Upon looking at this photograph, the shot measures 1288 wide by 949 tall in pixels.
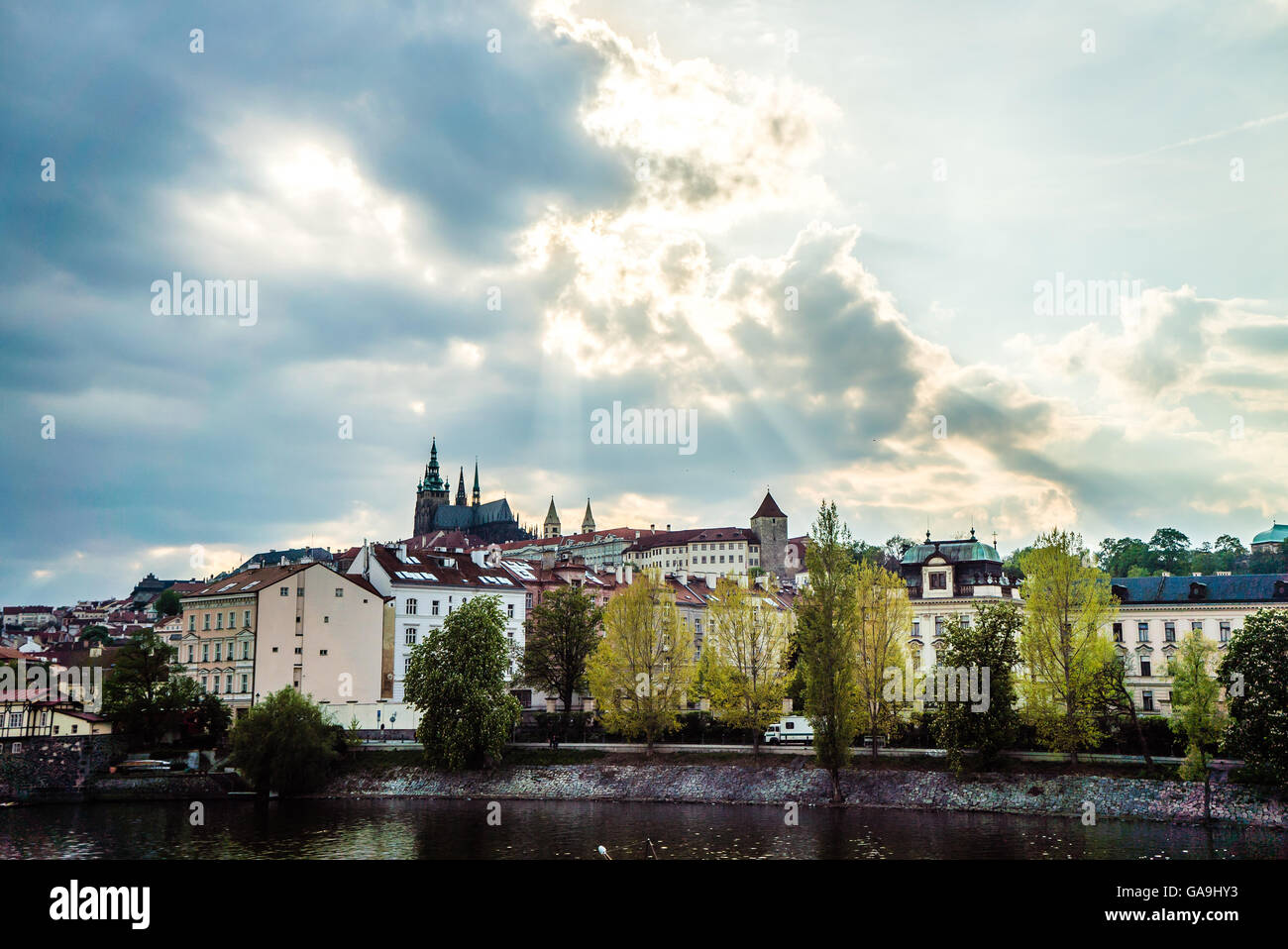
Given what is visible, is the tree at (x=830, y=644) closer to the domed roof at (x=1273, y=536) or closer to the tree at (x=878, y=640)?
the tree at (x=878, y=640)

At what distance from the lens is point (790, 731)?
67312 mm

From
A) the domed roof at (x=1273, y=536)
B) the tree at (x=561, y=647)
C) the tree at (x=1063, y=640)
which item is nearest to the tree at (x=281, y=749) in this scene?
the tree at (x=561, y=647)

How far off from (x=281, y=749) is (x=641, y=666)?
2364 centimetres

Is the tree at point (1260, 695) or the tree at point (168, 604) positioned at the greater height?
the tree at point (168, 604)

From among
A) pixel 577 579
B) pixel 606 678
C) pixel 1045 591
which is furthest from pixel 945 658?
pixel 577 579

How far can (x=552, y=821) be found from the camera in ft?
167

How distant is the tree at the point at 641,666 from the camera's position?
66.1 metres

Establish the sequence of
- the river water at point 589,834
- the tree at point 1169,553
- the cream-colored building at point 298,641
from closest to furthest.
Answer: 1. the river water at point 589,834
2. the cream-colored building at point 298,641
3. the tree at point 1169,553

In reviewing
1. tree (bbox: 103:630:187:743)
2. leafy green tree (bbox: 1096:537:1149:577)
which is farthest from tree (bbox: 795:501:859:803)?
leafy green tree (bbox: 1096:537:1149:577)

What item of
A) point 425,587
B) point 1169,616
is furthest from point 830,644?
point 425,587

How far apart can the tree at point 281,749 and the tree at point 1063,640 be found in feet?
141

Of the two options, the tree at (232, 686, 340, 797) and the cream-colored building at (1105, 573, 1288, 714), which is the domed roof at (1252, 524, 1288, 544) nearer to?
the cream-colored building at (1105, 573, 1288, 714)
